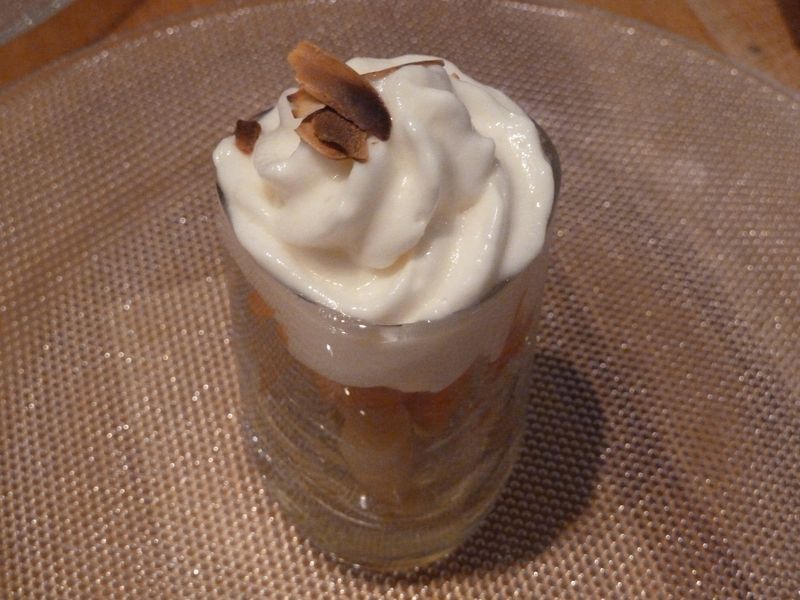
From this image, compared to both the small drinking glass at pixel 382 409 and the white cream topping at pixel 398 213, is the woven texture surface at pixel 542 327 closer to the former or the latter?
the small drinking glass at pixel 382 409

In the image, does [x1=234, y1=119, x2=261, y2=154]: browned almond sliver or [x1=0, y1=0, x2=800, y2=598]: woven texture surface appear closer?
[x1=234, y1=119, x2=261, y2=154]: browned almond sliver

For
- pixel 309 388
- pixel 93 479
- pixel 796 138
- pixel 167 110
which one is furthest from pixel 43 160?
pixel 796 138

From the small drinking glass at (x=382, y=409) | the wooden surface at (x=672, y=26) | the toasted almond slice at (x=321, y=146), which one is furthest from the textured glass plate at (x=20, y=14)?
the toasted almond slice at (x=321, y=146)

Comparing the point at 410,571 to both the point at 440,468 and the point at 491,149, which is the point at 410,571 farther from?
the point at 491,149

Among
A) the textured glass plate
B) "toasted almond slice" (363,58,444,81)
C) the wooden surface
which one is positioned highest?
the textured glass plate

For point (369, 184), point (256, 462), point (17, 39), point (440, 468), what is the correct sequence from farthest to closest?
point (17, 39) → point (256, 462) → point (440, 468) → point (369, 184)

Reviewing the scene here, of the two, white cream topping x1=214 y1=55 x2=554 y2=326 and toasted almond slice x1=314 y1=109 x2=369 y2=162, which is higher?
toasted almond slice x1=314 y1=109 x2=369 y2=162

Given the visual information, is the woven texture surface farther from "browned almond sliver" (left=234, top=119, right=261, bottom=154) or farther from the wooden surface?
"browned almond sliver" (left=234, top=119, right=261, bottom=154)

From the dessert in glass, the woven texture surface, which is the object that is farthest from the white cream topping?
the woven texture surface
